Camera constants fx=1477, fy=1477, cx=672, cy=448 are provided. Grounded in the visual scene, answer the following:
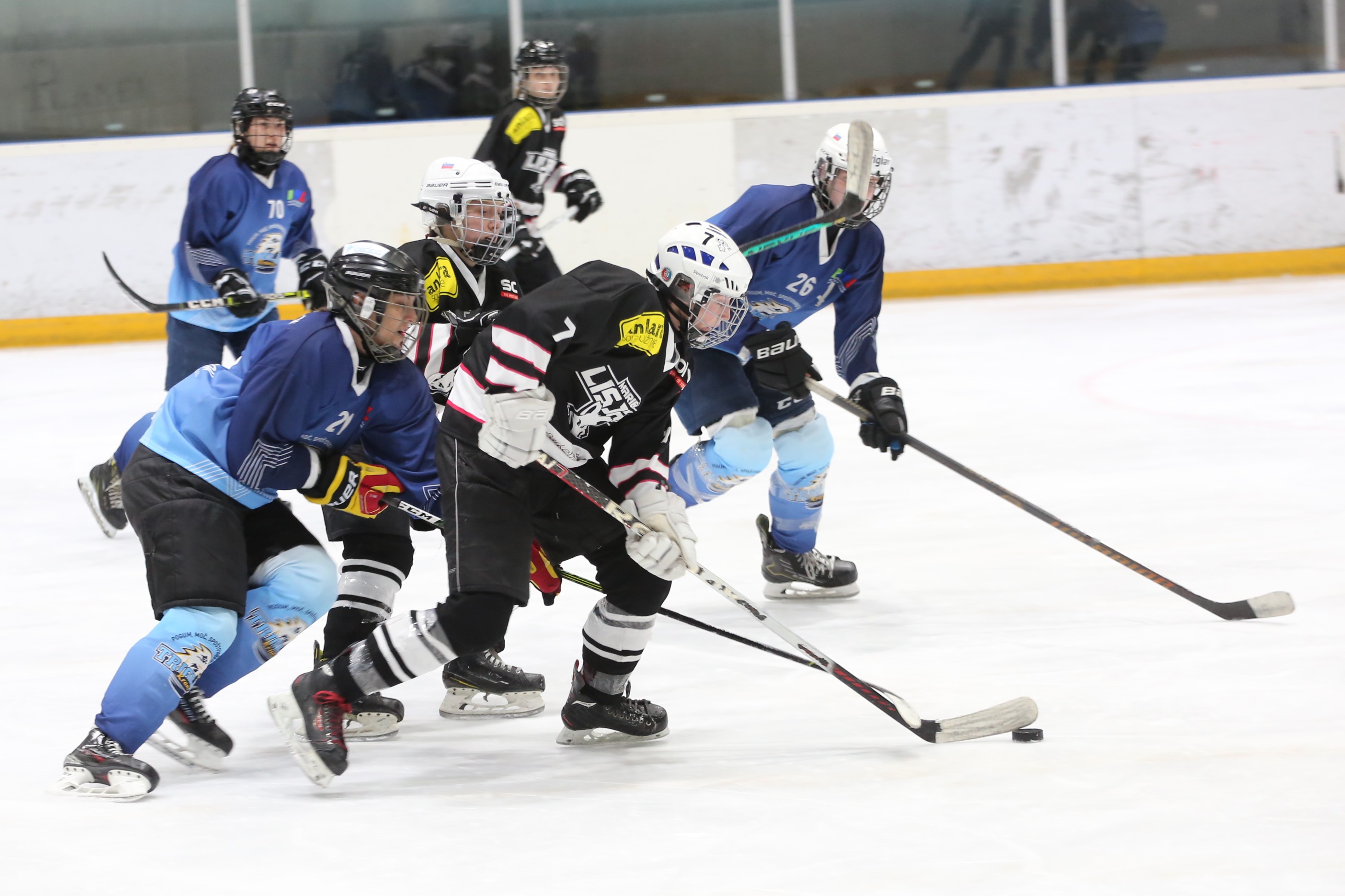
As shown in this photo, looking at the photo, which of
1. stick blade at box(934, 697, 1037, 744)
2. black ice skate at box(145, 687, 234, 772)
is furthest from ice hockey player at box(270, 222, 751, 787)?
stick blade at box(934, 697, 1037, 744)

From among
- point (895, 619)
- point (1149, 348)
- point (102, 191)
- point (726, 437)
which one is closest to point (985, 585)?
point (895, 619)

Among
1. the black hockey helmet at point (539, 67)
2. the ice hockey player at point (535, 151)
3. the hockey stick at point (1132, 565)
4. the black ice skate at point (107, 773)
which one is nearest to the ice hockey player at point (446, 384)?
the black ice skate at point (107, 773)

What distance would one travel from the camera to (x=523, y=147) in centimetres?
569

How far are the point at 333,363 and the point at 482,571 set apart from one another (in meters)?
0.43

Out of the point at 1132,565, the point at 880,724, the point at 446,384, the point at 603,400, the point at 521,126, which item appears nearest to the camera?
the point at 603,400

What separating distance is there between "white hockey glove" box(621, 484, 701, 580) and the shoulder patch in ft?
11.0

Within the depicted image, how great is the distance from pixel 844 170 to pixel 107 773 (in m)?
2.03

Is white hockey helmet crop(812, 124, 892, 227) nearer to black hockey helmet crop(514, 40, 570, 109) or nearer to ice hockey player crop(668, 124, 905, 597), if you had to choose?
ice hockey player crop(668, 124, 905, 597)

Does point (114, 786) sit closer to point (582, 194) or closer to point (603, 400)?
point (603, 400)

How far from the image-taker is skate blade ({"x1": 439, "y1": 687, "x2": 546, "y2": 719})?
9.23ft

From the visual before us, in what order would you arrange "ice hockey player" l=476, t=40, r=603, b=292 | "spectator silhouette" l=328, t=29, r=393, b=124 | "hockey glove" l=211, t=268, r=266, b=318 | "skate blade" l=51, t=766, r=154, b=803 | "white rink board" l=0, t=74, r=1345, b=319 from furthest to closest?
"spectator silhouette" l=328, t=29, r=393, b=124
"white rink board" l=0, t=74, r=1345, b=319
"ice hockey player" l=476, t=40, r=603, b=292
"hockey glove" l=211, t=268, r=266, b=318
"skate blade" l=51, t=766, r=154, b=803

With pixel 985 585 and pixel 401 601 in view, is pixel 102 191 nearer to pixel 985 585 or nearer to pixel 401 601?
pixel 401 601

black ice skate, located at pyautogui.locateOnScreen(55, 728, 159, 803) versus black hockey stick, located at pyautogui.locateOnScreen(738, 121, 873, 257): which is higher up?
black hockey stick, located at pyautogui.locateOnScreen(738, 121, 873, 257)

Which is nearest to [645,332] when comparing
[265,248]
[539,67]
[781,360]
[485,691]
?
[485,691]
